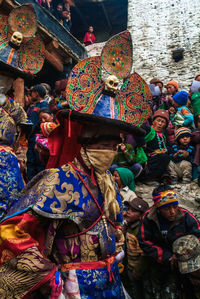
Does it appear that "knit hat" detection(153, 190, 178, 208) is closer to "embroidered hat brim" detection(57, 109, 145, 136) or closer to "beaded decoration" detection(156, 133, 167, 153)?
"embroidered hat brim" detection(57, 109, 145, 136)

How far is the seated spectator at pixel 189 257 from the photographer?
3047mm

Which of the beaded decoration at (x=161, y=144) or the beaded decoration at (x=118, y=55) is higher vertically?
the beaded decoration at (x=118, y=55)

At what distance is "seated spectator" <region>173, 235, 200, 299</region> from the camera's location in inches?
120

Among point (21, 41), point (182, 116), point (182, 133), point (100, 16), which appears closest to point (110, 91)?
point (21, 41)

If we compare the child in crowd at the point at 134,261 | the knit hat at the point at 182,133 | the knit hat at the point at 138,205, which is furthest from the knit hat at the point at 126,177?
the knit hat at the point at 182,133

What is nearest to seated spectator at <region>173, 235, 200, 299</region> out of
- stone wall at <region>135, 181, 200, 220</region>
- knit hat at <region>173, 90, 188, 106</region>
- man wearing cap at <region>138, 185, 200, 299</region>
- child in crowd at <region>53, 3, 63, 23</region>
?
man wearing cap at <region>138, 185, 200, 299</region>

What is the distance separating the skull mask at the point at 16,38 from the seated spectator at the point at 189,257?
113 inches

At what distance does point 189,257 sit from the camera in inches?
121

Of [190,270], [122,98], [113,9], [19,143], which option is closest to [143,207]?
[190,270]

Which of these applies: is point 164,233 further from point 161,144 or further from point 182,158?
point 161,144

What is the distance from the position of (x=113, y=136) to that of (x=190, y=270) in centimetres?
183

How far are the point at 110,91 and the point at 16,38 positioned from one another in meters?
1.82

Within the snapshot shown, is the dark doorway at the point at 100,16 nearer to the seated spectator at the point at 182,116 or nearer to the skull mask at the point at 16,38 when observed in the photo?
the seated spectator at the point at 182,116

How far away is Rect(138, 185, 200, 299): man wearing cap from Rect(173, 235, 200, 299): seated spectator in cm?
19
